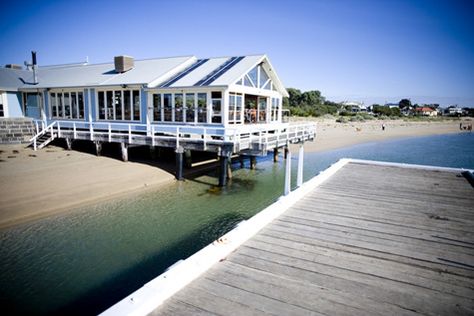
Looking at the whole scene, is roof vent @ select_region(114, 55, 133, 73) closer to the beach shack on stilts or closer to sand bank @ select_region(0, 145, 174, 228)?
the beach shack on stilts

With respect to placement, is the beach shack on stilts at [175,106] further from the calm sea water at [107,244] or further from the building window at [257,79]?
the calm sea water at [107,244]

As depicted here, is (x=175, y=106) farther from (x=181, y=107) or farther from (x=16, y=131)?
(x=16, y=131)

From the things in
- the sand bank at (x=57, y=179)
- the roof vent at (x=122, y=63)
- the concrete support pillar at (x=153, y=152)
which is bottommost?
the sand bank at (x=57, y=179)

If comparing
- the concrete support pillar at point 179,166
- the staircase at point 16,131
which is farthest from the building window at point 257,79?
the staircase at point 16,131

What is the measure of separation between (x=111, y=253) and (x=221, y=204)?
542 cm

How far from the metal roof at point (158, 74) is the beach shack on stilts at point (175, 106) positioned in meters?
0.07

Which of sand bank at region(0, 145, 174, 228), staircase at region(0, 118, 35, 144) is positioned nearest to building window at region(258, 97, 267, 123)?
sand bank at region(0, 145, 174, 228)

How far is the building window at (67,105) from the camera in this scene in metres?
22.2

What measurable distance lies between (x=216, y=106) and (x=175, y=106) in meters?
2.84

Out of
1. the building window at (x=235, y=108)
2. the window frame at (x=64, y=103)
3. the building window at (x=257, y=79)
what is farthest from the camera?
the window frame at (x=64, y=103)

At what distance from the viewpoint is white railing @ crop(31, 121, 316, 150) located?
591 inches

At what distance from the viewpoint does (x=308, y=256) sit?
4.09 meters

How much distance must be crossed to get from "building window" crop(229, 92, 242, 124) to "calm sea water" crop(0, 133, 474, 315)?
4.98m

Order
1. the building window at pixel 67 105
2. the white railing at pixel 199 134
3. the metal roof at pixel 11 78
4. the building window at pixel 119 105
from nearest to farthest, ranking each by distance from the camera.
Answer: the white railing at pixel 199 134 < the building window at pixel 119 105 < the building window at pixel 67 105 < the metal roof at pixel 11 78
